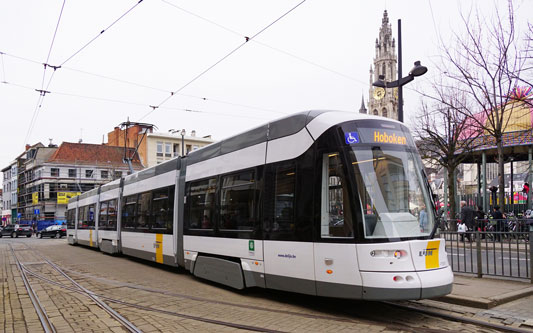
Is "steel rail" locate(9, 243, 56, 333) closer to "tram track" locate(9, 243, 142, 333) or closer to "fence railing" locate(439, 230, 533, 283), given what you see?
"tram track" locate(9, 243, 142, 333)

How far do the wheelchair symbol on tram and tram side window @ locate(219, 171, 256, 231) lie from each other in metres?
2.19

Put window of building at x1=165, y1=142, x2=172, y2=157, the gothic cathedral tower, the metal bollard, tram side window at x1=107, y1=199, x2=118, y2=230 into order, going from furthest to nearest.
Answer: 1. the gothic cathedral tower
2. window of building at x1=165, y1=142, x2=172, y2=157
3. tram side window at x1=107, y1=199, x2=118, y2=230
4. the metal bollard

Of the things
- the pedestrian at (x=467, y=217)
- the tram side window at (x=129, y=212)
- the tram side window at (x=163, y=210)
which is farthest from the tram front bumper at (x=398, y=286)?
the pedestrian at (x=467, y=217)

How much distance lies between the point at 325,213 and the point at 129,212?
10.4m

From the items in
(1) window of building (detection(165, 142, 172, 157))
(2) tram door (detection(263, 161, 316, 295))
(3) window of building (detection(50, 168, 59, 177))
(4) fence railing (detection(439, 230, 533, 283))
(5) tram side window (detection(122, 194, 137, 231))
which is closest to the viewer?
(2) tram door (detection(263, 161, 316, 295))

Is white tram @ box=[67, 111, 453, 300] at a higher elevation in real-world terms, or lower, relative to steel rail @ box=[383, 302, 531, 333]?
higher

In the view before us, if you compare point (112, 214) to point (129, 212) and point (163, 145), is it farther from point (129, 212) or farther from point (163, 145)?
point (163, 145)

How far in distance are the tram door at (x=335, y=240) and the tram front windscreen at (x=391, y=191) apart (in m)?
0.24

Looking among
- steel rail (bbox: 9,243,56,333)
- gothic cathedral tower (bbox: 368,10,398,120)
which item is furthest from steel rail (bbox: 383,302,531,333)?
gothic cathedral tower (bbox: 368,10,398,120)

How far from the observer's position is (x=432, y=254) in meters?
6.50

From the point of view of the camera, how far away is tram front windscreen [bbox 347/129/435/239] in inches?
249

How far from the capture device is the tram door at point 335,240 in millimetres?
6270

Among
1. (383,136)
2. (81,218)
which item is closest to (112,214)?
(81,218)

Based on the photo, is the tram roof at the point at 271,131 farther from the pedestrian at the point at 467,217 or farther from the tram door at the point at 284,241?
the pedestrian at the point at 467,217
